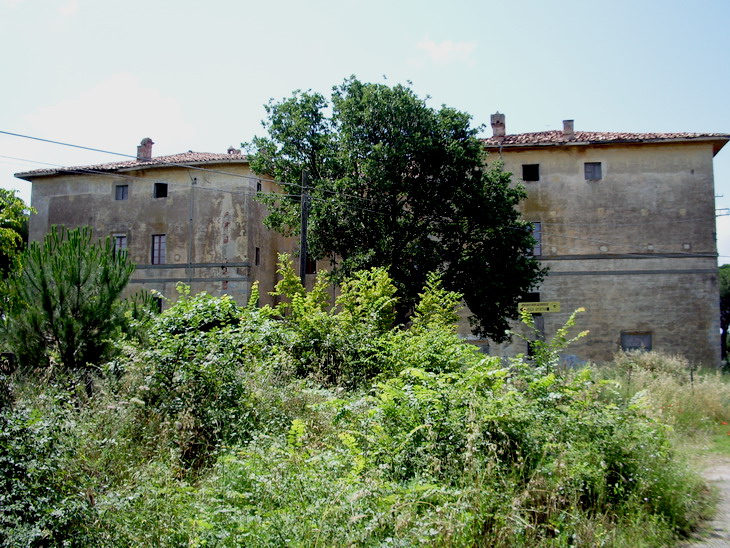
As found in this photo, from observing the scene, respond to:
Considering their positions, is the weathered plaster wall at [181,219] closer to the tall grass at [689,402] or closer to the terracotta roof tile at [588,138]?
the terracotta roof tile at [588,138]

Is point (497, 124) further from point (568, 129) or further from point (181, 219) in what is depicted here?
point (181, 219)

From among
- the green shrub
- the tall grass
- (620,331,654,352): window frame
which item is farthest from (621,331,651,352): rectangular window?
the green shrub

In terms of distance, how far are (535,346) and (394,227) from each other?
1390 centimetres

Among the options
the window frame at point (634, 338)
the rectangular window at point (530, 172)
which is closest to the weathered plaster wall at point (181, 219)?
the rectangular window at point (530, 172)

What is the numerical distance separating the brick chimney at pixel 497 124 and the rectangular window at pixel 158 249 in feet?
55.9

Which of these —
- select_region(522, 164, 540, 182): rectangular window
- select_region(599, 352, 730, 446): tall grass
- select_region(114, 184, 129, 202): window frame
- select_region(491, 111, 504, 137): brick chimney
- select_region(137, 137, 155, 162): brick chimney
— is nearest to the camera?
select_region(599, 352, 730, 446): tall grass

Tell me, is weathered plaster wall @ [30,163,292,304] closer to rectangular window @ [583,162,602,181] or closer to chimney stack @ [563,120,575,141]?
chimney stack @ [563,120,575,141]

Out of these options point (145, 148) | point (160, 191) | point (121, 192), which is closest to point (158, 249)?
point (160, 191)

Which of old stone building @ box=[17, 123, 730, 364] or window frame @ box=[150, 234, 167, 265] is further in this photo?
window frame @ box=[150, 234, 167, 265]

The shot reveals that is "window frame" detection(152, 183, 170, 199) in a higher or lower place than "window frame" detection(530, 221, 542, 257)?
higher

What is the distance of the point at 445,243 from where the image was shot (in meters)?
21.4

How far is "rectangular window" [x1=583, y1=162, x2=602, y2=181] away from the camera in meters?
28.3

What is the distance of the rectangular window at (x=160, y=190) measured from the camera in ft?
102

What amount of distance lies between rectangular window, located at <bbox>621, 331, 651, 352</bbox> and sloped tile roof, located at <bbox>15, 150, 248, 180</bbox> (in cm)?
1887
